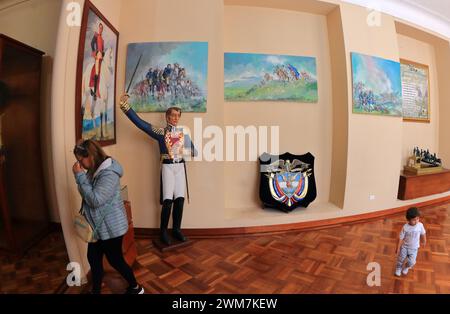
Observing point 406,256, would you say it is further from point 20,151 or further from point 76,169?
point 20,151

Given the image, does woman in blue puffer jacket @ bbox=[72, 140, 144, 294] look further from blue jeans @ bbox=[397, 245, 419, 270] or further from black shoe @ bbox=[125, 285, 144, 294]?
blue jeans @ bbox=[397, 245, 419, 270]

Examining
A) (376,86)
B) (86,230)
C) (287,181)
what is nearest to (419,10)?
(376,86)

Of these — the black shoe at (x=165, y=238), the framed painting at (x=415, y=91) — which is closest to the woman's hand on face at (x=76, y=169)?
the black shoe at (x=165, y=238)

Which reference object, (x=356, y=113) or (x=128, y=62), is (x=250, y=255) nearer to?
(x=356, y=113)

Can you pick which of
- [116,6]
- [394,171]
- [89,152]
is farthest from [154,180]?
[394,171]

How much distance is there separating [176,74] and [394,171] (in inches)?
133

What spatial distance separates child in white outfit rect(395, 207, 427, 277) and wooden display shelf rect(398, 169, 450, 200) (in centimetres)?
186

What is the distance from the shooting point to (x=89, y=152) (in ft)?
3.89

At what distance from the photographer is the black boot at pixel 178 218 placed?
2.06 metres

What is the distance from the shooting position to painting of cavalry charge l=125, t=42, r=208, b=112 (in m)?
2.20

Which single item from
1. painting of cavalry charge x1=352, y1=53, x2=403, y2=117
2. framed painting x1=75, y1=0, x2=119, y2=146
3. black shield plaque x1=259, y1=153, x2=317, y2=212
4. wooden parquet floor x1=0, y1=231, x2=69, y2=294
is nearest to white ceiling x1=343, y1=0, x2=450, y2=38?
painting of cavalry charge x1=352, y1=53, x2=403, y2=117

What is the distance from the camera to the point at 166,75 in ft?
7.25

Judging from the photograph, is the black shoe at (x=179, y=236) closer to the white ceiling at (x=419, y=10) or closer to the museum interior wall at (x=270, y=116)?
the museum interior wall at (x=270, y=116)

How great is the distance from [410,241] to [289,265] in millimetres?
986
